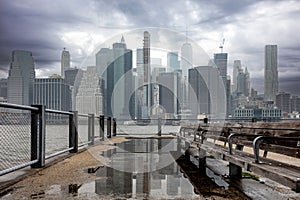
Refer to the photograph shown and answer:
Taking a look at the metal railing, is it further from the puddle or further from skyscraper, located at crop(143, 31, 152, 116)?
skyscraper, located at crop(143, 31, 152, 116)

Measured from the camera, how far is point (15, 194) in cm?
460

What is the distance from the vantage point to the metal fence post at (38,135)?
6719 millimetres

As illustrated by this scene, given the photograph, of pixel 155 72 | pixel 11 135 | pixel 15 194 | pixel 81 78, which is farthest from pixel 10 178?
pixel 155 72

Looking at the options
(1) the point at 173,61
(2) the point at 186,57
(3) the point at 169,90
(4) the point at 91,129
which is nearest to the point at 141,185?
(4) the point at 91,129

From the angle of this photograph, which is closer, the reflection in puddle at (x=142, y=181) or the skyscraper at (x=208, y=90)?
the reflection in puddle at (x=142, y=181)

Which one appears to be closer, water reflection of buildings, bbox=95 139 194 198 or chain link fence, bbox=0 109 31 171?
water reflection of buildings, bbox=95 139 194 198

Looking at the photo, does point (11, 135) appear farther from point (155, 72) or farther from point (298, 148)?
point (155, 72)

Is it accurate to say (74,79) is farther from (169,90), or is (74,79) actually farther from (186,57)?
(186,57)

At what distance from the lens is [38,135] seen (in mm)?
6855

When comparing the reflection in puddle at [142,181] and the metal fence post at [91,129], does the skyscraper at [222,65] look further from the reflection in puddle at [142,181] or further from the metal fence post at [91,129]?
the reflection in puddle at [142,181]

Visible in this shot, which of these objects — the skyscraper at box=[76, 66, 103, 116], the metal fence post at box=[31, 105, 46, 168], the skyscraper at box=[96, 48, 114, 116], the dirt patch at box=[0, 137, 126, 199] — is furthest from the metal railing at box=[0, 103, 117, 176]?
the skyscraper at box=[76, 66, 103, 116]

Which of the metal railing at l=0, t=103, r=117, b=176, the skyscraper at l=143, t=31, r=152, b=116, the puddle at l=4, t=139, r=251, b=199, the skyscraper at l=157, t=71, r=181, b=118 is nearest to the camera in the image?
the puddle at l=4, t=139, r=251, b=199

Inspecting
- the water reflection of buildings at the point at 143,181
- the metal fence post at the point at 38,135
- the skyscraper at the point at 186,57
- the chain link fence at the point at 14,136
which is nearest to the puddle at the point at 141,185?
the water reflection of buildings at the point at 143,181

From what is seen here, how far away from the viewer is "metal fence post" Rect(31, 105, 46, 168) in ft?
22.0
